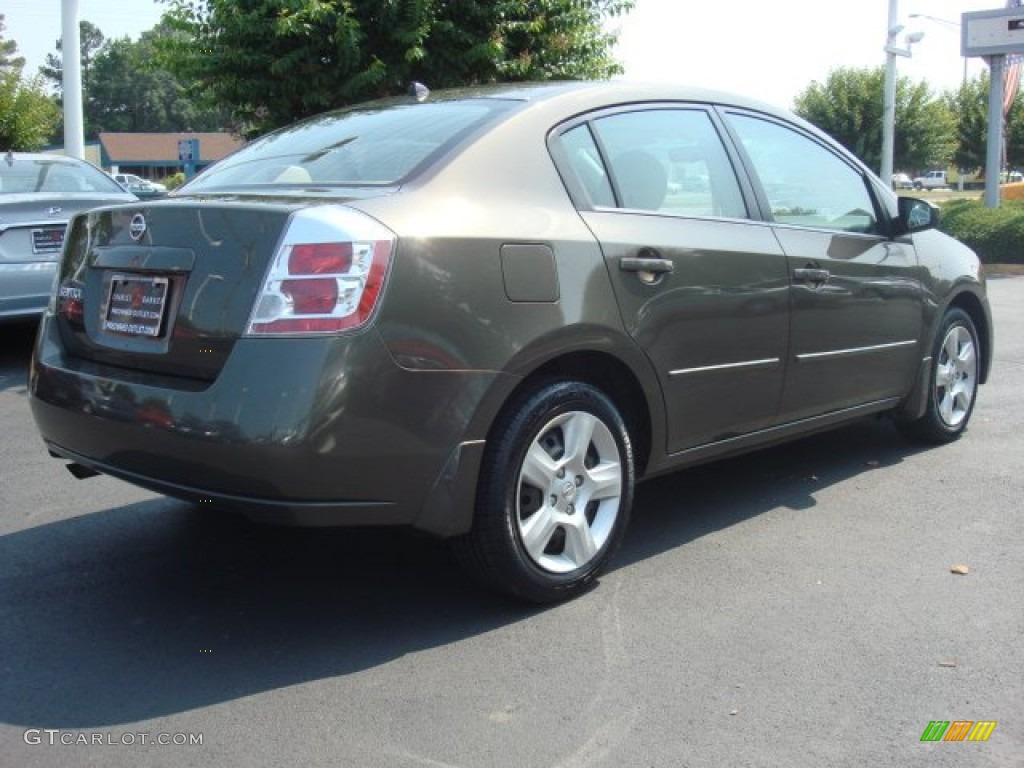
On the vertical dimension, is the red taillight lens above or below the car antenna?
below

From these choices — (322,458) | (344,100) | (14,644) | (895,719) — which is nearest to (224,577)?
(14,644)

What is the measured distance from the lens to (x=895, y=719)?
2934 millimetres

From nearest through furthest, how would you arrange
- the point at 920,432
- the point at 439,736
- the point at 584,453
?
the point at 439,736 → the point at 584,453 → the point at 920,432

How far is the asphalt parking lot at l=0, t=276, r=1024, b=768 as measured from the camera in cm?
281

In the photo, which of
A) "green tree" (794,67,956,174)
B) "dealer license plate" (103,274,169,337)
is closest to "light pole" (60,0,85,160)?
"dealer license plate" (103,274,169,337)

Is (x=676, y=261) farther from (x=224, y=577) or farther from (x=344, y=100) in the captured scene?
(x=344, y=100)

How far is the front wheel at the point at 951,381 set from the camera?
5590 mm

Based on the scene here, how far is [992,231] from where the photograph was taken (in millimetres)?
18297

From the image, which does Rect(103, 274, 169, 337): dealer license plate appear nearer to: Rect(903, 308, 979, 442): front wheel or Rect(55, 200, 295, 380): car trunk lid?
Rect(55, 200, 295, 380): car trunk lid

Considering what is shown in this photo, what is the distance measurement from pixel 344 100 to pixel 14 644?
630cm

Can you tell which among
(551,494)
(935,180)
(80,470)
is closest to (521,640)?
(551,494)

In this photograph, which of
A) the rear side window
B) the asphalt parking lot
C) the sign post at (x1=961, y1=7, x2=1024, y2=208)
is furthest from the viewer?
the sign post at (x1=961, y1=7, x2=1024, y2=208)

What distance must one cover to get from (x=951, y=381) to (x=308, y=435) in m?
3.98

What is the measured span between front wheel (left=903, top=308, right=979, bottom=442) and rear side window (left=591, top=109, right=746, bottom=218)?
5.96 feet
